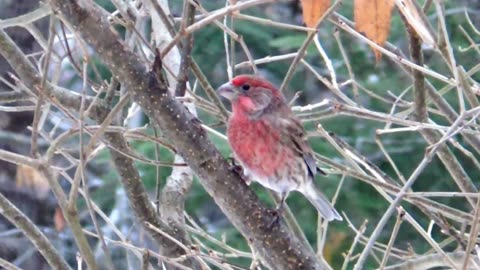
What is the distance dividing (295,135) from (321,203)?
1.29ft

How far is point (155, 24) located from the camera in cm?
397

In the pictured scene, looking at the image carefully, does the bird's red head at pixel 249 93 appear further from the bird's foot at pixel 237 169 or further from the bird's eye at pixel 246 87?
the bird's foot at pixel 237 169

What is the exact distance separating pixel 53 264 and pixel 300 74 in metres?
7.59

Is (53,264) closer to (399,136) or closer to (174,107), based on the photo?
(174,107)

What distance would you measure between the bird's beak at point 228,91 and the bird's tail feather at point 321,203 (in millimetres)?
679

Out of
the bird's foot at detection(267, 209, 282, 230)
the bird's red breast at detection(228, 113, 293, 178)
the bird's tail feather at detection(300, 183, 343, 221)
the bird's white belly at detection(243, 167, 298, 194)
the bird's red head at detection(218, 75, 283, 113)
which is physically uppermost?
the bird's foot at detection(267, 209, 282, 230)

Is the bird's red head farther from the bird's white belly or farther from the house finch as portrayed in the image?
the bird's white belly

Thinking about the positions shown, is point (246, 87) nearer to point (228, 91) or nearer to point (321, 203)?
point (228, 91)

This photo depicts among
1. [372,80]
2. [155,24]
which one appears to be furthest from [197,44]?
[155,24]

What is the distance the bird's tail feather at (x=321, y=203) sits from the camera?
4.87m

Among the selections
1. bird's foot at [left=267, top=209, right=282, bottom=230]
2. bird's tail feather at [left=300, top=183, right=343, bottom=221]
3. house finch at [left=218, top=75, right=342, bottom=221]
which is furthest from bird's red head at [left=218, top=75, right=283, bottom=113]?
bird's foot at [left=267, top=209, right=282, bottom=230]

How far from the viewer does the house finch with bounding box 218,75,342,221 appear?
4543 millimetres

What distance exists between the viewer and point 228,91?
4555 millimetres

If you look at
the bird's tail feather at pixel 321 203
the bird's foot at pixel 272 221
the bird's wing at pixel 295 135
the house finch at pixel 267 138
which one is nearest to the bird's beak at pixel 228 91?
the house finch at pixel 267 138
